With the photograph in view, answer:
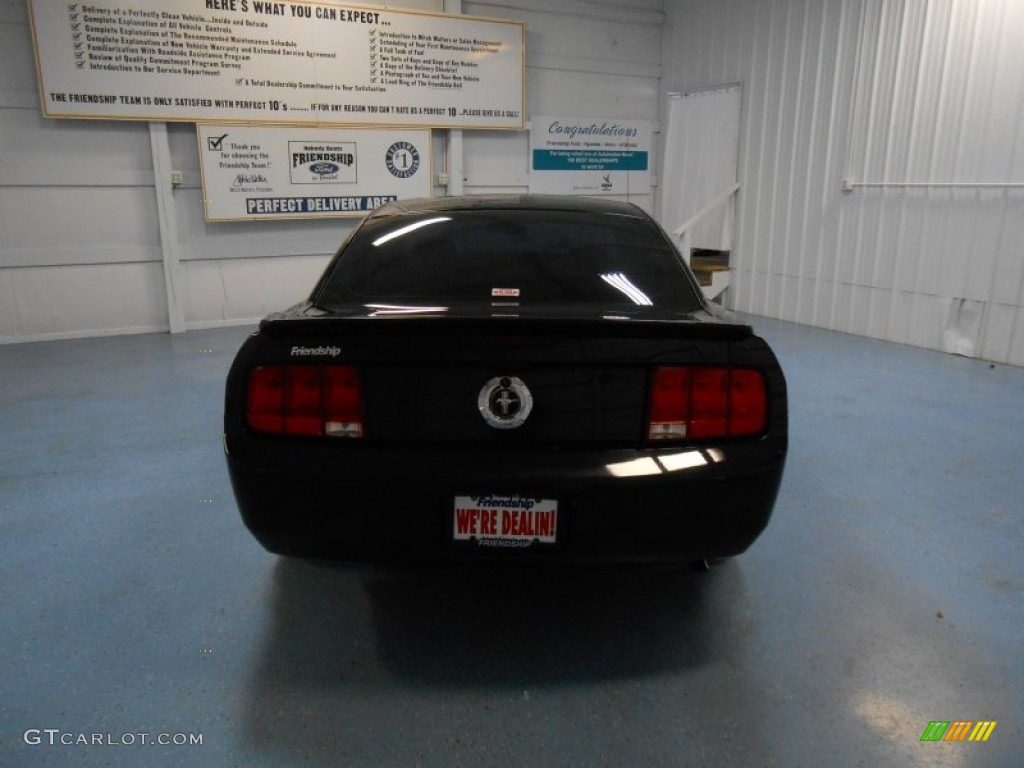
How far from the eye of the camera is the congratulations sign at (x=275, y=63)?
5.53 meters

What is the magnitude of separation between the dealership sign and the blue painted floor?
377 centimetres

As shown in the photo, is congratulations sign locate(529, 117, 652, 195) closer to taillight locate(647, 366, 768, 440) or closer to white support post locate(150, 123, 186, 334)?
white support post locate(150, 123, 186, 334)

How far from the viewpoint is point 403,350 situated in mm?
1568

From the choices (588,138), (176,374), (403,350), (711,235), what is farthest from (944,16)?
(176,374)

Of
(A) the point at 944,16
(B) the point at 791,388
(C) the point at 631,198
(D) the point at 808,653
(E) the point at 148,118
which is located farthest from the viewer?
(C) the point at 631,198

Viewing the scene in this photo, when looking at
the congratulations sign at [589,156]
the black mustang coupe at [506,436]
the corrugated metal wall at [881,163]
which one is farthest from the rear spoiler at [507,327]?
the congratulations sign at [589,156]

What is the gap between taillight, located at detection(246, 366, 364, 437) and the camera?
1585 millimetres

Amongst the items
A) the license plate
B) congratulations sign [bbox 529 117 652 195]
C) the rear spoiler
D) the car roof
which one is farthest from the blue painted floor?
congratulations sign [bbox 529 117 652 195]

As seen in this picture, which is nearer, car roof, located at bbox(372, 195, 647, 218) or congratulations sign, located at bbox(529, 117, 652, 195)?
car roof, located at bbox(372, 195, 647, 218)

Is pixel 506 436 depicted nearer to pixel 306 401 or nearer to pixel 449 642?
pixel 306 401

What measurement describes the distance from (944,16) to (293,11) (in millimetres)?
5182

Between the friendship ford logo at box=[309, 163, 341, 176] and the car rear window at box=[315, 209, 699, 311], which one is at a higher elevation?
the friendship ford logo at box=[309, 163, 341, 176]

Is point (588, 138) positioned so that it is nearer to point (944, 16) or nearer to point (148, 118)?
point (944, 16)

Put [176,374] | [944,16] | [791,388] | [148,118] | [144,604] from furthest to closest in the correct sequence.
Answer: [148,118]
[944,16]
[176,374]
[791,388]
[144,604]
